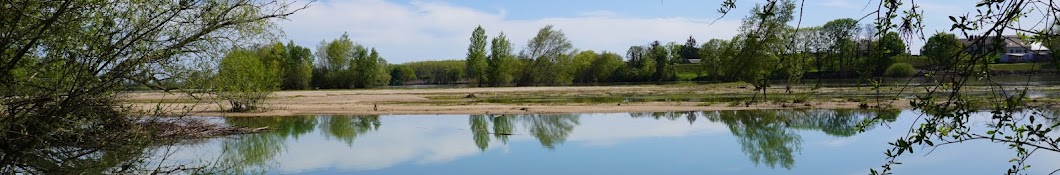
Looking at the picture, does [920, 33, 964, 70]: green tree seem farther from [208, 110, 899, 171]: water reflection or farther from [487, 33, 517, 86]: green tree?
[487, 33, 517, 86]: green tree

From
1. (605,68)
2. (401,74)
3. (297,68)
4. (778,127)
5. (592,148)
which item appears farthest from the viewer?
(401,74)

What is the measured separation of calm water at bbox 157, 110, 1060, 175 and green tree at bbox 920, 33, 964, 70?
685 centimetres

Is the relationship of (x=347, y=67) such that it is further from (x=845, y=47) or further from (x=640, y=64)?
(x=845, y=47)

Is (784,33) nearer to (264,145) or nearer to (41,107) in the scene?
(41,107)

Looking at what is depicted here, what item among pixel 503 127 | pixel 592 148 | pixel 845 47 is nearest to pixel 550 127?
pixel 503 127

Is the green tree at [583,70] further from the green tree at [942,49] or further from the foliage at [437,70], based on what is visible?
the green tree at [942,49]

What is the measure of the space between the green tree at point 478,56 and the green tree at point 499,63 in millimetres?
789

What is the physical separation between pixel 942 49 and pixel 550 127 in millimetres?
19771

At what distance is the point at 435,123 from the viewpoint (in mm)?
25188

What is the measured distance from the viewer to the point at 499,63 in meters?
80.1

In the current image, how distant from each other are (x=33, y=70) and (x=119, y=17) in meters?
0.63

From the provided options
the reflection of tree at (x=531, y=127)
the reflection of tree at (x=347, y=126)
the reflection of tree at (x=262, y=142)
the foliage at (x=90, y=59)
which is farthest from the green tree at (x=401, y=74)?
the foliage at (x=90, y=59)

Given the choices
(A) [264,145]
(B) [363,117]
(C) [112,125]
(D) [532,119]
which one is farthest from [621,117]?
(C) [112,125]

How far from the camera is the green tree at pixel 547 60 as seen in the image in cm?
8306
